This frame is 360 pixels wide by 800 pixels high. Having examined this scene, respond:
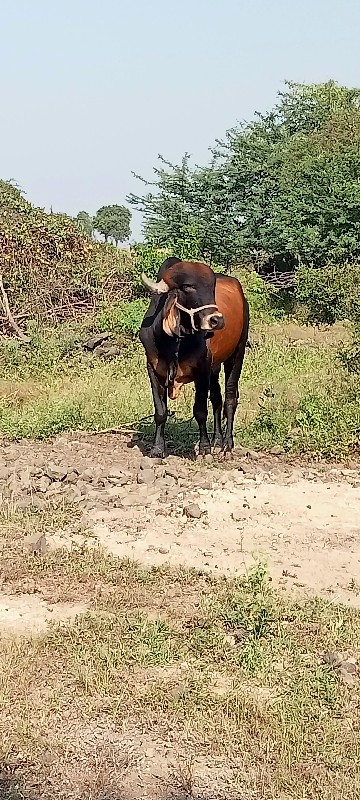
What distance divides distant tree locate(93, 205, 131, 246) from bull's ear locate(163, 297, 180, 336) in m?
23.3

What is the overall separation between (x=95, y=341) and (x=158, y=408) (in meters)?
6.65

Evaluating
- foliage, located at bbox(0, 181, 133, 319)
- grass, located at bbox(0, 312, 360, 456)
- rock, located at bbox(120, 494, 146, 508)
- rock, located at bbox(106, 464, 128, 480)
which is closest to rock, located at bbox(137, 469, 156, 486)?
rock, located at bbox(106, 464, 128, 480)

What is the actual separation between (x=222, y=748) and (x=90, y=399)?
7408 millimetres

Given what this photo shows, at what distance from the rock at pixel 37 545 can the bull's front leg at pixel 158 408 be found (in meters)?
2.52

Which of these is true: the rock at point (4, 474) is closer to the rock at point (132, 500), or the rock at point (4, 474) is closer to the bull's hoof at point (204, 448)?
the rock at point (132, 500)

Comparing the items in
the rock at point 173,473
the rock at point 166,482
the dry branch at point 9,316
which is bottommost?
the rock at point 166,482

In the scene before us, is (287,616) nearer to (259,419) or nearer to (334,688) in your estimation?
(334,688)

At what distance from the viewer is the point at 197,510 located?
703 cm

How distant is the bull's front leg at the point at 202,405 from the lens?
27.8 feet

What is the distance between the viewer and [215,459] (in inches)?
342

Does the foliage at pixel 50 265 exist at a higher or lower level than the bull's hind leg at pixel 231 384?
higher

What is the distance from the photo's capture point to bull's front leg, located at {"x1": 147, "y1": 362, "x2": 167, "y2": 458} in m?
8.52

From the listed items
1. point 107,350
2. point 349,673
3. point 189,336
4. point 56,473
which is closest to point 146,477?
point 56,473

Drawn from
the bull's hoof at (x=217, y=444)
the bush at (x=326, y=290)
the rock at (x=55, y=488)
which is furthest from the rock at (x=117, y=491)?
the bush at (x=326, y=290)
